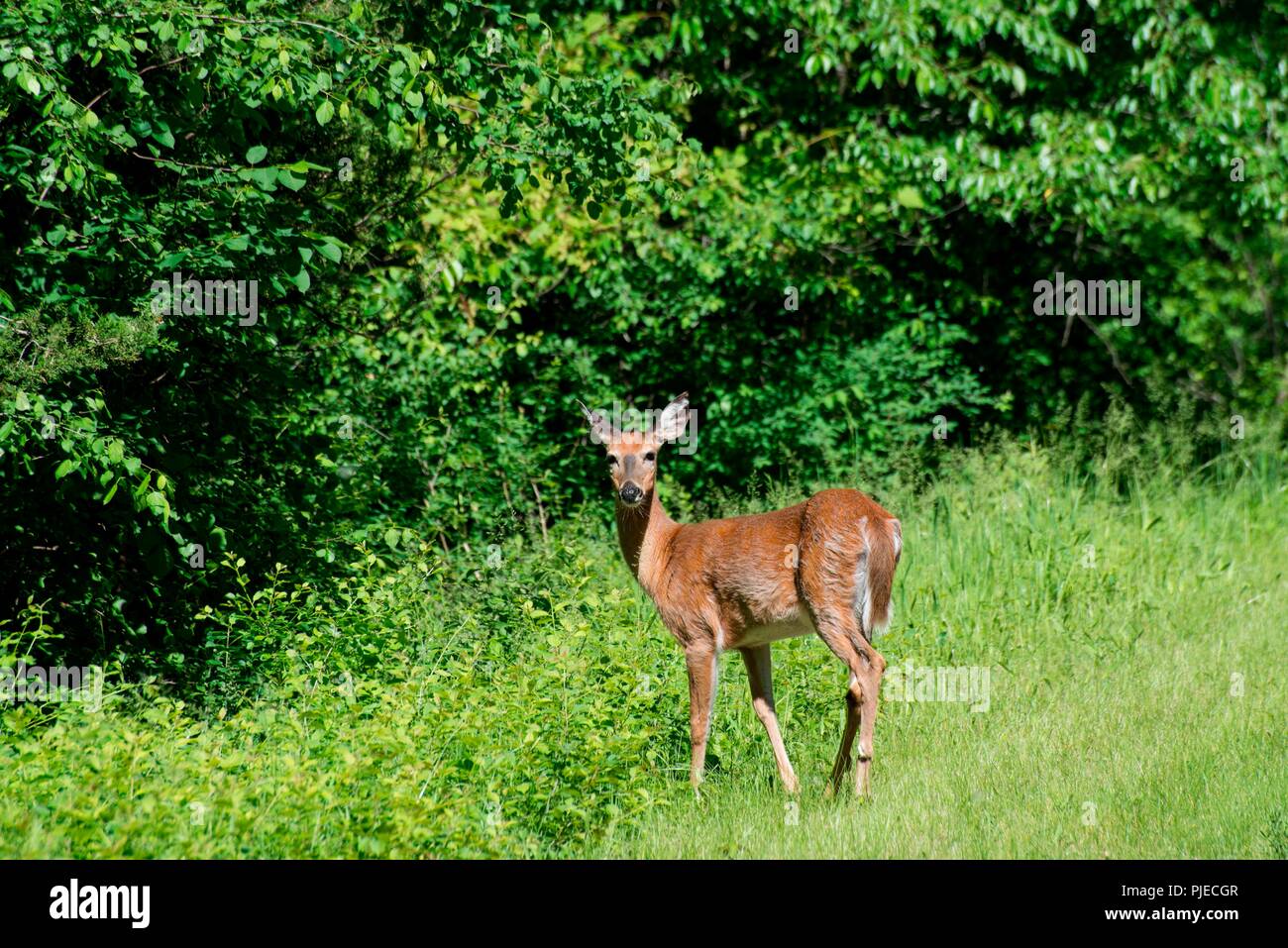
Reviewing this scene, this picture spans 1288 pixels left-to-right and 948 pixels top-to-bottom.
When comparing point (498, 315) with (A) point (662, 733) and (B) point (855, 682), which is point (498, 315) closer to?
(A) point (662, 733)

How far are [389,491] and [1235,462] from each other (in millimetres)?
6940

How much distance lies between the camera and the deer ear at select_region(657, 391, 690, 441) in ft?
22.0

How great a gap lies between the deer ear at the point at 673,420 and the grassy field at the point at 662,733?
2.80ft

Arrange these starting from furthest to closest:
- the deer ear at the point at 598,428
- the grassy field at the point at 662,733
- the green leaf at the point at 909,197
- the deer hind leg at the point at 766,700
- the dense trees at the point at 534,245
A: the green leaf at the point at 909,197
the deer ear at the point at 598,428
the dense trees at the point at 534,245
the deer hind leg at the point at 766,700
the grassy field at the point at 662,733

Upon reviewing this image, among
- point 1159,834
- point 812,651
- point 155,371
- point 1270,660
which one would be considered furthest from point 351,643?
point 1270,660

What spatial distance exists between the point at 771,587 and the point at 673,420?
1.22m

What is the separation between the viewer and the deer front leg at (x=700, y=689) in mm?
5918

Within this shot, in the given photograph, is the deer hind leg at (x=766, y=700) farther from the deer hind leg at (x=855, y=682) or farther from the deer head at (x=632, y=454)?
the deer head at (x=632, y=454)

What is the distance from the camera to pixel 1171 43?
10602 millimetres

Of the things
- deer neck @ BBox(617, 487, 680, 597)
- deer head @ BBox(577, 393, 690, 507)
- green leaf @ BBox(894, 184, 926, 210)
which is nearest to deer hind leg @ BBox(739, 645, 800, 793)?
deer neck @ BBox(617, 487, 680, 597)

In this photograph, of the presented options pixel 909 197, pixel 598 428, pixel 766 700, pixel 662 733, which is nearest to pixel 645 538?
pixel 598 428

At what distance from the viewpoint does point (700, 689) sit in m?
6.03

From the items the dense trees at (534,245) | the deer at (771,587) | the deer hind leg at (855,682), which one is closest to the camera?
the deer hind leg at (855,682)

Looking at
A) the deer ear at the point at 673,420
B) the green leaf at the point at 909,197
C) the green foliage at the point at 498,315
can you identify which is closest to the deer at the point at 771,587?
the deer ear at the point at 673,420
